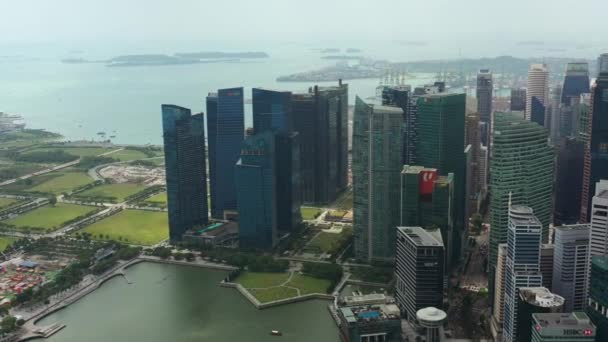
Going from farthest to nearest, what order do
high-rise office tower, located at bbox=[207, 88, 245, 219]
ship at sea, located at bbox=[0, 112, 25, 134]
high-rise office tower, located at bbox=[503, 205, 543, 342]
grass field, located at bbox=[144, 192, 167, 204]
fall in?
1. ship at sea, located at bbox=[0, 112, 25, 134]
2. grass field, located at bbox=[144, 192, 167, 204]
3. high-rise office tower, located at bbox=[207, 88, 245, 219]
4. high-rise office tower, located at bbox=[503, 205, 543, 342]

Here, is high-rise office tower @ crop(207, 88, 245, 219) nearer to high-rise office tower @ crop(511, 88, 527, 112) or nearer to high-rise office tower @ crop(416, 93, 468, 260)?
high-rise office tower @ crop(416, 93, 468, 260)

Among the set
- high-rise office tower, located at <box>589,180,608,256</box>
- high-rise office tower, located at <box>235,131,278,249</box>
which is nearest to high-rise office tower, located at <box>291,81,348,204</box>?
high-rise office tower, located at <box>235,131,278,249</box>

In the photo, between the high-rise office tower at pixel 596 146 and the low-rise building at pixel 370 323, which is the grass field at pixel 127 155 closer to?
the high-rise office tower at pixel 596 146

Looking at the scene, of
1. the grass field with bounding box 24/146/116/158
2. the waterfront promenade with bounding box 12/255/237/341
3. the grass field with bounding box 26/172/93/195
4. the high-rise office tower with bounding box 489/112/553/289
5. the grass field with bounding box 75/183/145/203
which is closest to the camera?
the waterfront promenade with bounding box 12/255/237/341

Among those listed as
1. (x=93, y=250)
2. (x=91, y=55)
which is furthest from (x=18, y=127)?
(x=91, y=55)

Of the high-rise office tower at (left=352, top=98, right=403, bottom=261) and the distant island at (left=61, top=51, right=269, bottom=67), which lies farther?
the distant island at (left=61, top=51, right=269, bottom=67)

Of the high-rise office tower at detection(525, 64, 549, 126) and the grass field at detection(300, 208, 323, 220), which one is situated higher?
the high-rise office tower at detection(525, 64, 549, 126)

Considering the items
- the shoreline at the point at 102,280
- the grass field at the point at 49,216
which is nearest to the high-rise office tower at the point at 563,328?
the shoreline at the point at 102,280

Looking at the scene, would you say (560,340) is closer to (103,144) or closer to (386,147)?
(386,147)
